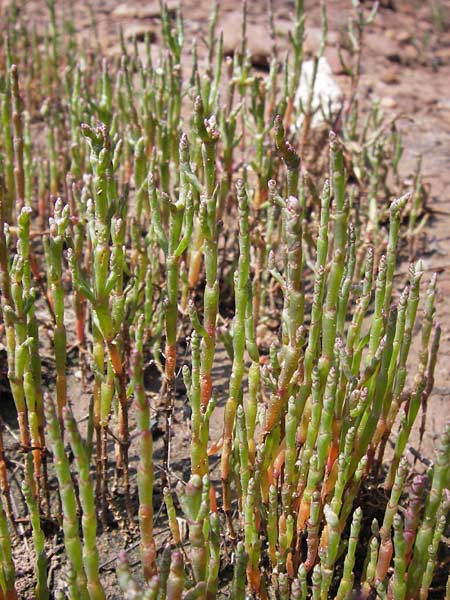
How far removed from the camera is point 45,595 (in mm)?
1255

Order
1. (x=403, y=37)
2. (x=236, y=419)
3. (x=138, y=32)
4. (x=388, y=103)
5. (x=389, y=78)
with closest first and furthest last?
1. (x=236, y=419)
2. (x=388, y=103)
3. (x=389, y=78)
4. (x=138, y=32)
5. (x=403, y=37)

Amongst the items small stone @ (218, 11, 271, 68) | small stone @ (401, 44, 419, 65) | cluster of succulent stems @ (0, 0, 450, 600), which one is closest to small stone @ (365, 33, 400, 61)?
small stone @ (401, 44, 419, 65)

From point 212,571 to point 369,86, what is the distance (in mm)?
3179

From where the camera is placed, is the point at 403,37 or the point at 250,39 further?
the point at 403,37

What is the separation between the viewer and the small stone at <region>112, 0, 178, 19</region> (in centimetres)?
439

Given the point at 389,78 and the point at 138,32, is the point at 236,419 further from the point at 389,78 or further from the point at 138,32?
the point at 138,32

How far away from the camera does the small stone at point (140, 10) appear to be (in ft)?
14.4

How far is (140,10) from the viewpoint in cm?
443

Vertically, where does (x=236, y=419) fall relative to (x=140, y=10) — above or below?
below

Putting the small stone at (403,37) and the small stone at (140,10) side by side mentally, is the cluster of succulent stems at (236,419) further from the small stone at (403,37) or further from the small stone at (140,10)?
the small stone at (403,37)

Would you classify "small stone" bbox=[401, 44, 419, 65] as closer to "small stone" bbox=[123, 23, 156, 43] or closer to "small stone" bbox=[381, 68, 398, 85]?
"small stone" bbox=[381, 68, 398, 85]

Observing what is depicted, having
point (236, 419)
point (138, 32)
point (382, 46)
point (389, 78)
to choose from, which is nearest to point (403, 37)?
point (382, 46)

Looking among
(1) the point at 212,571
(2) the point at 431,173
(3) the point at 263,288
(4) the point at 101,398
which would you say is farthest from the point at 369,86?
(1) the point at 212,571

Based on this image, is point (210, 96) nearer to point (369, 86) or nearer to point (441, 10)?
point (369, 86)
